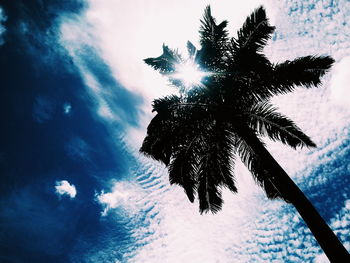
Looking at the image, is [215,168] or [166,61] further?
[166,61]

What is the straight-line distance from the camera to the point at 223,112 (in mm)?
7938

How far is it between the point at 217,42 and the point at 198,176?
5805 millimetres

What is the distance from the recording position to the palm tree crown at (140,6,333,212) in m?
7.86

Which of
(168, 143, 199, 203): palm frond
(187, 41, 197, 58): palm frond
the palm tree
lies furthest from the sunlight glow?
(168, 143, 199, 203): palm frond

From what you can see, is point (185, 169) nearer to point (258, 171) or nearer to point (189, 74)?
point (258, 171)

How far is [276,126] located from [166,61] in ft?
17.6

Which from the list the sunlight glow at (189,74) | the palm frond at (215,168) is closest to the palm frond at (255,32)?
the sunlight glow at (189,74)

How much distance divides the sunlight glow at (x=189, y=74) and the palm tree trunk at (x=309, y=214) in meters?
3.35

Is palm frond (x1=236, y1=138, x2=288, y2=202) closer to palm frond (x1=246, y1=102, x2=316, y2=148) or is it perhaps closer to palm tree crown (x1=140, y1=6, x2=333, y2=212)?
palm tree crown (x1=140, y1=6, x2=333, y2=212)

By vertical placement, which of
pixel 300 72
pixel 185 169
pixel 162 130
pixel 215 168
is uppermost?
pixel 162 130

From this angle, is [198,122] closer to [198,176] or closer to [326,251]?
[198,176]

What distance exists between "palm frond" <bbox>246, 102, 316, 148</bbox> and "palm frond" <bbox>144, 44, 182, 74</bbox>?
3883 mm

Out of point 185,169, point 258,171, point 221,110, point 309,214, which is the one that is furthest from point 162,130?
point 309,214

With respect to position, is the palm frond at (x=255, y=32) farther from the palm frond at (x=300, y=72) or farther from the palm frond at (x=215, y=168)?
the palm frond at (x=215, y=168)
